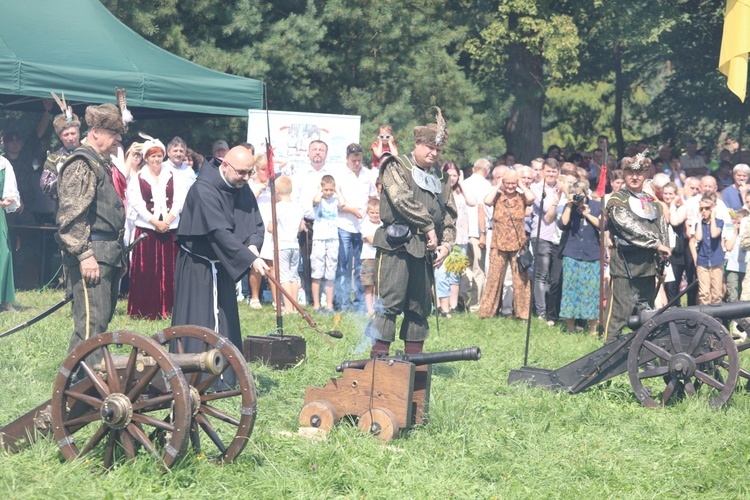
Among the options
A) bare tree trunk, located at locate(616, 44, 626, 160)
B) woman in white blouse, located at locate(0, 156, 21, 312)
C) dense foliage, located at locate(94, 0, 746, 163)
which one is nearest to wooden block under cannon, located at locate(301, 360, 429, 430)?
woman in white blouse, located at locate(0, 156, 21, 312)

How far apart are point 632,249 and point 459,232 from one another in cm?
401

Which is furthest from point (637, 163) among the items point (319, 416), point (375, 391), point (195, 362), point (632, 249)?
point (195, 362)

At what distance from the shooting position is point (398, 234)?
313 inches

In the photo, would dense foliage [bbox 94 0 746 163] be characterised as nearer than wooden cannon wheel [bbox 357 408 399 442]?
No

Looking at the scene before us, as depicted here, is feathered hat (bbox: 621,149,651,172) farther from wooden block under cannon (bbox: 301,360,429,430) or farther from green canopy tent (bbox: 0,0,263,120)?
green canopy tent (bbox: 0,0,263,120)

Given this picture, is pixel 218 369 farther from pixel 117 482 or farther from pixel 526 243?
pixel 526 243

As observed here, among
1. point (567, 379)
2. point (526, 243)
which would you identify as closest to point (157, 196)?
point (526, 243)

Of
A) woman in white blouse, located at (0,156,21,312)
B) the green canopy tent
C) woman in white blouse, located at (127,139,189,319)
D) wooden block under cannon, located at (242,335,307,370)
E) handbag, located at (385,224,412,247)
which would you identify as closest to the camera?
handbag, located at (385,224,412,247)

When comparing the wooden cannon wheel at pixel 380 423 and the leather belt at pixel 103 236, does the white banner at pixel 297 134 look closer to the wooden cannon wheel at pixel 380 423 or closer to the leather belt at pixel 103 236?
the leather belt at pixel 103 236

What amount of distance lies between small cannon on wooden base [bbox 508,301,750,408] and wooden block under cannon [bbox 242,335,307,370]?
2.22 m

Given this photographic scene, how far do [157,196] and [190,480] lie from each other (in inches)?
271

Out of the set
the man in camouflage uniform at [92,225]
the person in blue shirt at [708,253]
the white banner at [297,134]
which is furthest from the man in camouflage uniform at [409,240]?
the person in blue shirt at [708,253]

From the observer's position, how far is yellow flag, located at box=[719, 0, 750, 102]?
14062 mm


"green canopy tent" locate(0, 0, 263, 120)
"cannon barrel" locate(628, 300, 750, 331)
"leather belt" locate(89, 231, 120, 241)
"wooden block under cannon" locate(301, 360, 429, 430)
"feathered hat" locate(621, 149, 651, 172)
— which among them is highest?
"green canopy tent" locate(0, 0, 263, 120)
